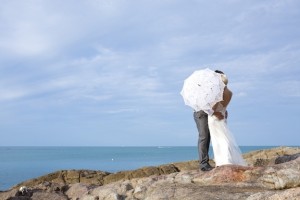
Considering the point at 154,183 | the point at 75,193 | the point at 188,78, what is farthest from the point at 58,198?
the point at 188,78

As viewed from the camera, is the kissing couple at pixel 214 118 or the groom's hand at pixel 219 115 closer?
the kissing couple at pixel 214 118

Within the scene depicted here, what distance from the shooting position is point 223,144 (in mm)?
12578

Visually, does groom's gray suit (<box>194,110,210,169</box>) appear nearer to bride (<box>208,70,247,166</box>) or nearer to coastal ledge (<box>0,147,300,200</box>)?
bride (<box>208,70,247,166</box>)

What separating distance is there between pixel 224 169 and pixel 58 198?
193 inches

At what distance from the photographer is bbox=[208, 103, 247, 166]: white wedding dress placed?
12375 millimetres

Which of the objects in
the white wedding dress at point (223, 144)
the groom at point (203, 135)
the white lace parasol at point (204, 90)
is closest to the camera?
the white lace parasol at point (204, 90)

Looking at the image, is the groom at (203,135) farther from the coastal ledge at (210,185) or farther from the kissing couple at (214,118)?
the coastal ledge at (210,185)

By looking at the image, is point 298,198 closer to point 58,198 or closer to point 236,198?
point 236,198

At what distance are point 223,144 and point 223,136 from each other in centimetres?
21

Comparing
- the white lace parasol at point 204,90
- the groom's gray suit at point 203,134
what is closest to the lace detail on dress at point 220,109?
the white lace parasol at point 204,90

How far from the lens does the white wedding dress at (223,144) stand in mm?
12375

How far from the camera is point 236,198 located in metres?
9.16

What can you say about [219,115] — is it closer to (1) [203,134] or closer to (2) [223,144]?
(1) [203,134]

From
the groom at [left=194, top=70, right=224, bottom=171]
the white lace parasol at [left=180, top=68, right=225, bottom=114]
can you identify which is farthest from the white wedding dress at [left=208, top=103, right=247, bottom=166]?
the white lace parasol at [left=180, top=68, right=225, bottom=114]
